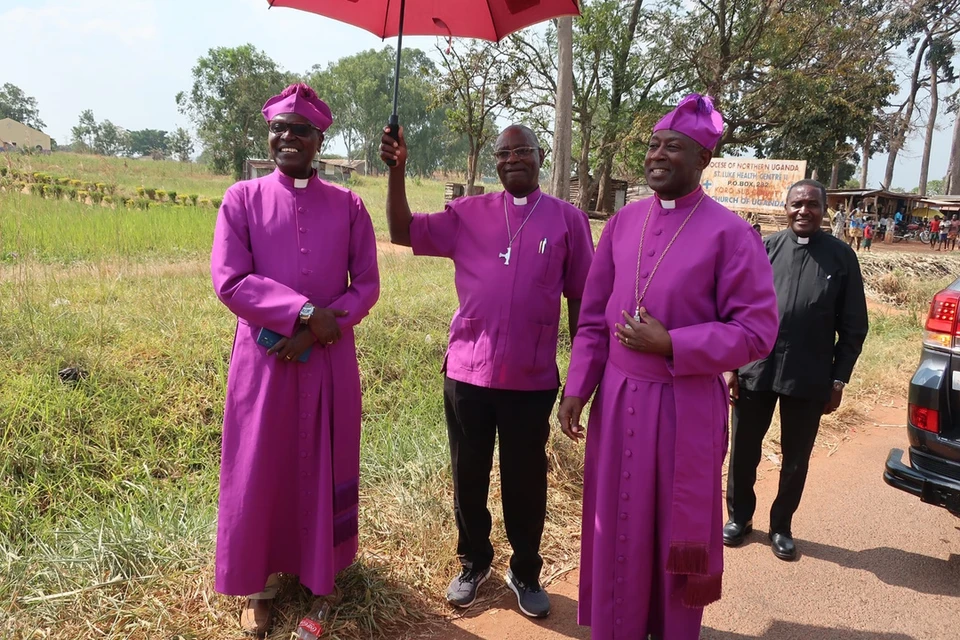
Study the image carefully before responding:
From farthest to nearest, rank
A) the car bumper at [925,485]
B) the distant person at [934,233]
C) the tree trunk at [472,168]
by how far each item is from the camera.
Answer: the distant person at [934,233] → the tree trunk at [472,168] → the car bumper at [925,485]

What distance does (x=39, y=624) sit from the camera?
2.51m

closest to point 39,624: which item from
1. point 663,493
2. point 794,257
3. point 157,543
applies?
point 157,543

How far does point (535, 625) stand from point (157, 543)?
1.82 m

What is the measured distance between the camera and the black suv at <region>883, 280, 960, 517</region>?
2969 mm

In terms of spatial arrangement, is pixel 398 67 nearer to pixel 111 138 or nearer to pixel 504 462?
pixel 504 462

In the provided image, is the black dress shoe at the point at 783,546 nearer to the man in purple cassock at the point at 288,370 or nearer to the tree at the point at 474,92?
the man in purple cassock at the point at 288,370

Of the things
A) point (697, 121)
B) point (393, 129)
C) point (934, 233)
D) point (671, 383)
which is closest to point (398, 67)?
point (393, 129)

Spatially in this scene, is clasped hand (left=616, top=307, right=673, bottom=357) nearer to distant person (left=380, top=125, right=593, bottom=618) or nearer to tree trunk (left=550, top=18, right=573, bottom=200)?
distant person (left=380, top=125, right=593, bottom=618)

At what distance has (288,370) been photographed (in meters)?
2.42

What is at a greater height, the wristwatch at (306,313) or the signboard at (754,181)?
the signboard at (754,181)

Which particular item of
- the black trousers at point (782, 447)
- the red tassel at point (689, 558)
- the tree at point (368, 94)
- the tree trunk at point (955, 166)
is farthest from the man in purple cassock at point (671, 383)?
the tree at point (368, 94)

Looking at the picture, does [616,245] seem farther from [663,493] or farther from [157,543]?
[157,543]

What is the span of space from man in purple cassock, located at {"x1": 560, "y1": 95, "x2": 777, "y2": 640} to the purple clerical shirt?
36 centimetres

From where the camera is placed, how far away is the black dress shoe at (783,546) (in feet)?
10.9
